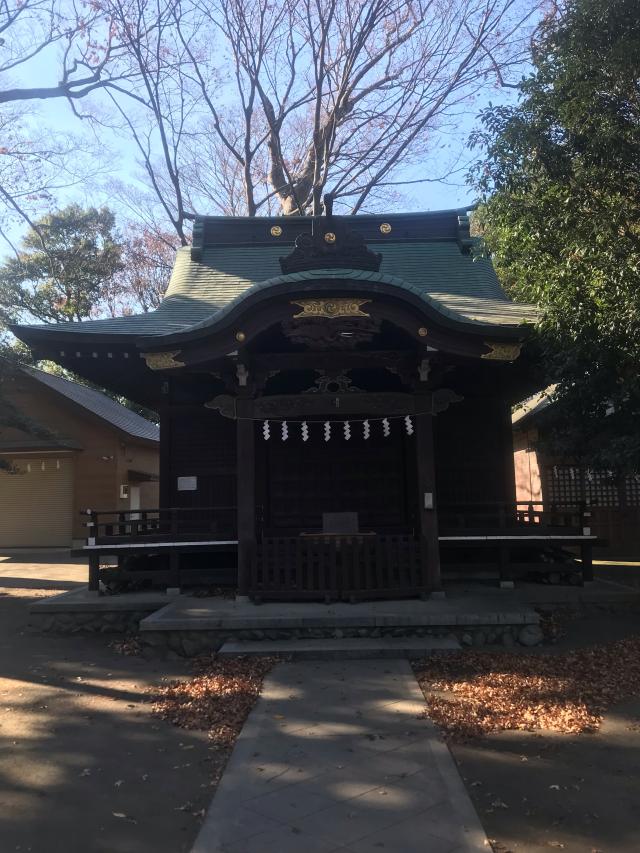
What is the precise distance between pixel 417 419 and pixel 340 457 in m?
2.17

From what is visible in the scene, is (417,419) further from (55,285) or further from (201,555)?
(55,285)

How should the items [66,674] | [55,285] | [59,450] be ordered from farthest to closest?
[55,285] → [59,450] → [66,674]

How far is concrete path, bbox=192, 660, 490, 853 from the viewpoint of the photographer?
3.25 m

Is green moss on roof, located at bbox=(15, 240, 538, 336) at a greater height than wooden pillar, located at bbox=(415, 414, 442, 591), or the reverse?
green moss on roof, located at bbox=(15, 240, 538, 336)

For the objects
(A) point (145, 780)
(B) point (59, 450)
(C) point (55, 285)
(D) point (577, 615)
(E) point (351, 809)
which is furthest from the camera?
(C) point (55, 285)

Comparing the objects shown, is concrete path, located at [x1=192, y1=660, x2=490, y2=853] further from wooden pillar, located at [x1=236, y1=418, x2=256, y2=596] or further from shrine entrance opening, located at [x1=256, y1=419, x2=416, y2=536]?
shrine entrance opening, located at [x1=256, y1=419, x2=416, y2=536]

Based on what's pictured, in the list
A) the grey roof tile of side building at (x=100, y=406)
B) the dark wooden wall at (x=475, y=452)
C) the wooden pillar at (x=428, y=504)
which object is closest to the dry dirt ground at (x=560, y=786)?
the wooden pillar at (x=428, y=504)

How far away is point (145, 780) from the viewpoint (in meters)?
4.05

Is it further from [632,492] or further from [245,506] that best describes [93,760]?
[632,492]

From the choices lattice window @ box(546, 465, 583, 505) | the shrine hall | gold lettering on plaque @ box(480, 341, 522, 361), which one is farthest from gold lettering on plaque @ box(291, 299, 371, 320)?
lattice window @ box(546, 465, 583, 505)

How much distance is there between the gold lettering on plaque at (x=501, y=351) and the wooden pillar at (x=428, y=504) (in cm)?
112

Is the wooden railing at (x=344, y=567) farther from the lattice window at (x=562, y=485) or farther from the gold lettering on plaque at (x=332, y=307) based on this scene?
the lattice window at (x=562, y=485)

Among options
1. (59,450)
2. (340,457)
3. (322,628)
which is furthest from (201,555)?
(59,450)

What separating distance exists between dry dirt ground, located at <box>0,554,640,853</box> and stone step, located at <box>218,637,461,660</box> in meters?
1.06
